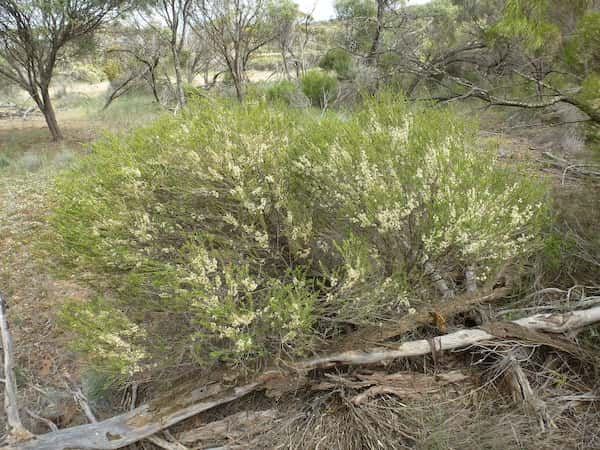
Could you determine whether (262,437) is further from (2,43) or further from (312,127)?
(2,43)

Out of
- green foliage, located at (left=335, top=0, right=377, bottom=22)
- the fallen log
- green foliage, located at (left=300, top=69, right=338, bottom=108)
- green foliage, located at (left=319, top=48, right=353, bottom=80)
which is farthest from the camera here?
green foliage, located at (left=335, top=0, right=377, bottom=22)

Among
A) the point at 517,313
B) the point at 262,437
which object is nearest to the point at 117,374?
the point at 262,437

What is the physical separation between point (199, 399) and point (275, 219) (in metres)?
1.39

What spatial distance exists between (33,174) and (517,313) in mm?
9428

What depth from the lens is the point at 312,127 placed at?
3150 millimetres

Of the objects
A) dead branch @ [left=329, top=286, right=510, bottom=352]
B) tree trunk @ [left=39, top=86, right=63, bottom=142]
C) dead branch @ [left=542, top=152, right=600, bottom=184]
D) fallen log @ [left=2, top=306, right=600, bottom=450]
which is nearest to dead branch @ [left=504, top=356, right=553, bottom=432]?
fallen log @ [left=2, top=306, right=600, bottom=450]

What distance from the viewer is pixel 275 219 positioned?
2.94 m

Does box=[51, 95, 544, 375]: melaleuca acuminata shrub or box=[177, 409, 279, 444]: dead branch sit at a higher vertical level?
box=[51, 95, 544, 375]: melaleuca acuminata shrub

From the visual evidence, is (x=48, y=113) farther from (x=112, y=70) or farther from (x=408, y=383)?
(x=408, y=383)

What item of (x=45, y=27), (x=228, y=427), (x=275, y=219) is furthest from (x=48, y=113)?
(x=228, y=427)

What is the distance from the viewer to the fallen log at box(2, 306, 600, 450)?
8.33 ft

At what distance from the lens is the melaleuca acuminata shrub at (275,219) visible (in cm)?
243

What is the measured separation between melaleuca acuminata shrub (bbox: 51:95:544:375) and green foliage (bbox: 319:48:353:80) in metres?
10.3

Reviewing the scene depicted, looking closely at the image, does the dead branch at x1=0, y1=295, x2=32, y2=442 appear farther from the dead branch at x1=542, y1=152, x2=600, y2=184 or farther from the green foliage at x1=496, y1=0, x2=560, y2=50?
the green foliage at x1=496, y1=0, x2=560, y2=50
